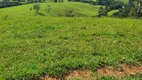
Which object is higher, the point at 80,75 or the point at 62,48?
the point at 62,48

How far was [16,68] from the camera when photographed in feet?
52.5

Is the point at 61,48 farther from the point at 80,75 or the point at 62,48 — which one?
the point at 80,75

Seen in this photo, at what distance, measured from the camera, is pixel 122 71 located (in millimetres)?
17141

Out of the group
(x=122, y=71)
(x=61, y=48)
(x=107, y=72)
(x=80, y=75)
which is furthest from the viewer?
(x=61, y=48)

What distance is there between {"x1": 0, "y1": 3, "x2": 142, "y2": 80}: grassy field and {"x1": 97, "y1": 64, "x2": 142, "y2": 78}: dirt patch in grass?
14.1 inches

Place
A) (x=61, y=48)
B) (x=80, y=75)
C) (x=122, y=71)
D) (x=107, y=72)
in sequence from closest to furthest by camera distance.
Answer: (x=80, y=75)
(x=107, y=72)
(x=122, y=71)
(x=61, y=48)

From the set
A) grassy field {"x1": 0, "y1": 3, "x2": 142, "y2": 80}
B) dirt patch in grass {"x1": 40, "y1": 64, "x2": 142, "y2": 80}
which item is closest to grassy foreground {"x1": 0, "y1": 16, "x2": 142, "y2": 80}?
grassy field {"x1": 0, "y1": 3, "x2": 142, "y2": 80}

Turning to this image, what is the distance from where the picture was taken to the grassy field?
16.2 m

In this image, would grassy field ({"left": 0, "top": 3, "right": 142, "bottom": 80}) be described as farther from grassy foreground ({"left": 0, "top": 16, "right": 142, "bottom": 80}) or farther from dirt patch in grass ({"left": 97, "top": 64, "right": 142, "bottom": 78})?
dirt patch in grass ({"left": 97, "top": 64, "right": 142, "bottom": 78})

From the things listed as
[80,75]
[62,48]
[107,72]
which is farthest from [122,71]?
[62,48]

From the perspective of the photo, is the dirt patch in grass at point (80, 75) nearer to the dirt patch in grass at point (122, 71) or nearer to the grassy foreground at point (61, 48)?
the grassy foreground at point (61, 48)

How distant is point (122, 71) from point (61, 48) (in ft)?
16.7

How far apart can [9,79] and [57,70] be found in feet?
9.32

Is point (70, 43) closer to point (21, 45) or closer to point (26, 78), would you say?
point (21, 45)
